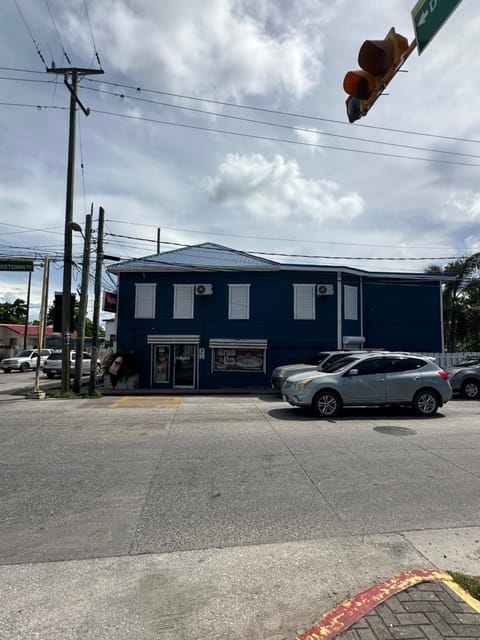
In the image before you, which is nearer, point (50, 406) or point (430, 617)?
point (430, 617)

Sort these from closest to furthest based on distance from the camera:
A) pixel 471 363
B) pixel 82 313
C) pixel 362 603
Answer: pixel 362 603 < pixel 471 363 < pixel 82 313

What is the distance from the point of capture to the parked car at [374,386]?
10.3m

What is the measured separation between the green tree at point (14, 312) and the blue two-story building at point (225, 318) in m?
56.4

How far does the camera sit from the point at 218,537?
3.86m

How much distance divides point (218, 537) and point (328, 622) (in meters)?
1.52

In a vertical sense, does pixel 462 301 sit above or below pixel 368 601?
above

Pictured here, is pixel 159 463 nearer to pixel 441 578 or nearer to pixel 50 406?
pixel 441 578

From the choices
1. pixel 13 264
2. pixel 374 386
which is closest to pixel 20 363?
pixel 13 264

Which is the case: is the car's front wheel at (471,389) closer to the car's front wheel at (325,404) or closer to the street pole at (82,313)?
the car's front wheel at (325,404)

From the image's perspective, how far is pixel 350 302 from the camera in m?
20.9

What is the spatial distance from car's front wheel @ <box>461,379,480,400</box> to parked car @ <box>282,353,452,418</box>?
515 centimetres

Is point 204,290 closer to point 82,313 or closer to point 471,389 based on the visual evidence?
point 82,313

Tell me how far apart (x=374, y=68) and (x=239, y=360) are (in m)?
17.3

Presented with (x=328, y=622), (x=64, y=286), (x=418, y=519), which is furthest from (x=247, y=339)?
(x=328, y=622)
